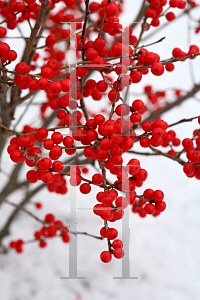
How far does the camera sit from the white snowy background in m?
0.91

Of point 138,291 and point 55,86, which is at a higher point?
point 55,86

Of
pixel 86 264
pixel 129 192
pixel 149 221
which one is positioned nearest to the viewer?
pixel 129 192

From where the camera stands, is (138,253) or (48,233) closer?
(48,233)

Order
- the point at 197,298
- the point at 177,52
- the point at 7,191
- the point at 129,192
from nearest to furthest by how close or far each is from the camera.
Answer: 1. the point at 129,192
2. the point at 177,52
3. the point at 7,191
4. the point at 197,298

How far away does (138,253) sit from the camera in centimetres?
105

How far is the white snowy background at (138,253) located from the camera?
2.99 feet

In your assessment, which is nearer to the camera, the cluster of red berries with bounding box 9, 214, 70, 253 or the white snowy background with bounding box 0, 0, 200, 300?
the cluster of red berries with bounding box 9, 214, 70, 253

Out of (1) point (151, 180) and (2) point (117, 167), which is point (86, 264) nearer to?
(1) point (151, 180)

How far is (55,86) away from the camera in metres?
0.34

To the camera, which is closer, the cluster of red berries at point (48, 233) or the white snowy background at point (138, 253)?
the cluster of red berries at point (48, 233)

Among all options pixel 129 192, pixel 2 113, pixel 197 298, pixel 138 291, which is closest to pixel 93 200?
pixel 138 291

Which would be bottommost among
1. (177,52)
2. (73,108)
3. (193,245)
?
(193,245)

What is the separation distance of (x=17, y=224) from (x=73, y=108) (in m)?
0.97

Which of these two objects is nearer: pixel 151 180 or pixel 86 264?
pixel 86 264
